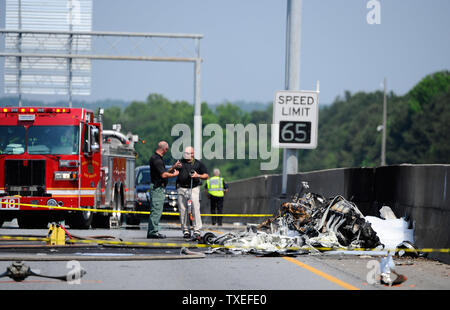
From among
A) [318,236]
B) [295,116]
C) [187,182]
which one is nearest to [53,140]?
[187,182]

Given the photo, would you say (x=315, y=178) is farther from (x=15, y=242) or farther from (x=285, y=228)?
(x=15, y=242)

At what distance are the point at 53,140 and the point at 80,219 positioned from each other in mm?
2259

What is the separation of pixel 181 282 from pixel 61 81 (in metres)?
36.1

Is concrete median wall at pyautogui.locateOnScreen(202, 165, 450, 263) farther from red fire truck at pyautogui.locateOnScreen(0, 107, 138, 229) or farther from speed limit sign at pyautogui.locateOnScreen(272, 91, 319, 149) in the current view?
red fire truck at pyautogui.locateOnScreen(0, 107, 138, 229)

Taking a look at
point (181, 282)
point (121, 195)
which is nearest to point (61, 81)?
point (121, 195)

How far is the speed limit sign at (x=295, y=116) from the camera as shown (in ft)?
67.0

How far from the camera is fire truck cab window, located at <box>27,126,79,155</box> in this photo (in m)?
22.5

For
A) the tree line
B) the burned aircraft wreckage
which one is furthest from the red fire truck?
the tree line

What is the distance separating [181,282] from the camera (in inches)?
421

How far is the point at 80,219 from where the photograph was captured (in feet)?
77.6

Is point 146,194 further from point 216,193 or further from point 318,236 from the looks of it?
point 318,236

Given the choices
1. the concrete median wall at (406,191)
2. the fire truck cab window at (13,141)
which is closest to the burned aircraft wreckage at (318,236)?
the concrete median wall at (406,191)

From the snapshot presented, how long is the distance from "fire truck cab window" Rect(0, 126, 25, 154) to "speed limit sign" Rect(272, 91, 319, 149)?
619 cm
